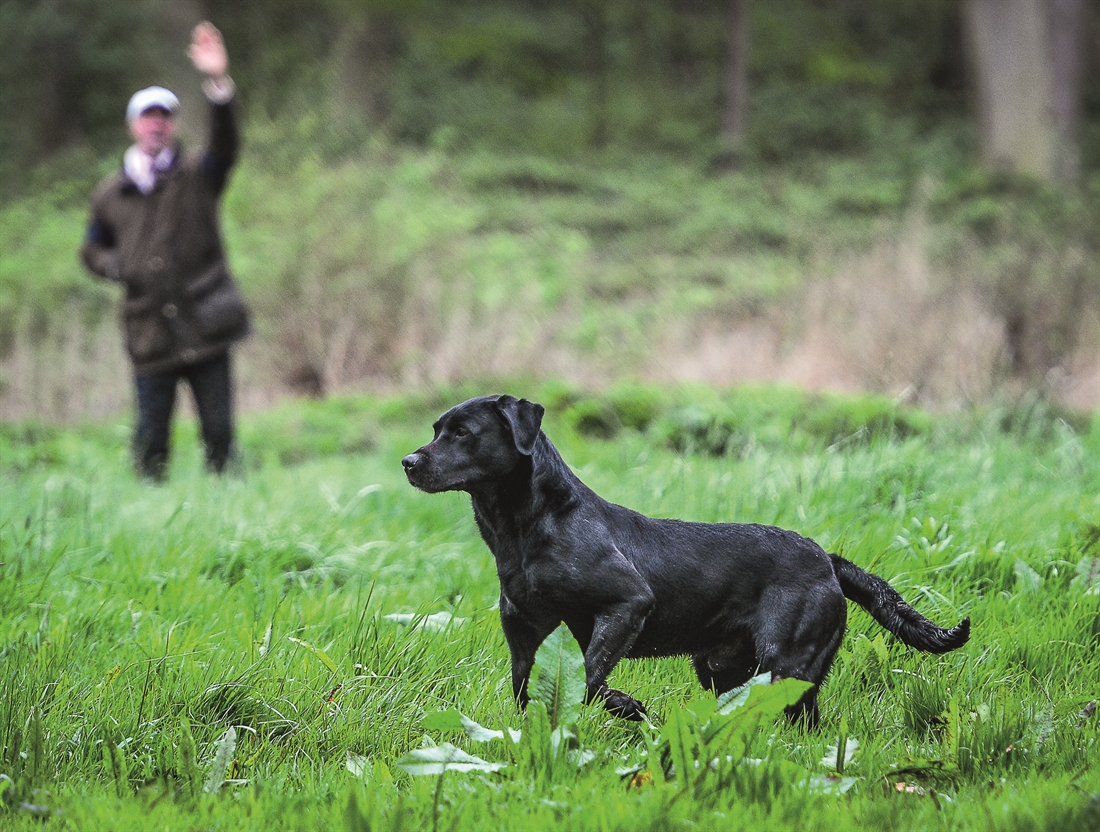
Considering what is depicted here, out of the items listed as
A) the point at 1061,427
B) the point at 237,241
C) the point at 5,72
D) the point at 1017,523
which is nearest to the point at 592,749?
the point at 1017,523

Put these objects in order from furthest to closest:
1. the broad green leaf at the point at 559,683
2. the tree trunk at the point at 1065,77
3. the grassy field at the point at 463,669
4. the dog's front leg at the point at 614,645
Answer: the tree trunk at the point at 1065,77 → the dog's front leg at the point at 614,645 → the broad green leaf at the point at 559,683 → the grassy field at the point at 463,669

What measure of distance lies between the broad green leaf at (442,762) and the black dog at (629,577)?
487 mm

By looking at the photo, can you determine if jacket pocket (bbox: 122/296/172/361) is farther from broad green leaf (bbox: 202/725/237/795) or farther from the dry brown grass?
broad green leaf (bbox: 202/725/237/795)

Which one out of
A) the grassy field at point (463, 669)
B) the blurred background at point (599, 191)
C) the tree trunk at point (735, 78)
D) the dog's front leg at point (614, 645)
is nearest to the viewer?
the grassy field at point (463, 669)

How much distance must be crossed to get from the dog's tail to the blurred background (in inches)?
187

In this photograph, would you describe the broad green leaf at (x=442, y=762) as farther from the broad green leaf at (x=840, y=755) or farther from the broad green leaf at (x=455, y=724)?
the broad green leaf at (x=840, y=755)

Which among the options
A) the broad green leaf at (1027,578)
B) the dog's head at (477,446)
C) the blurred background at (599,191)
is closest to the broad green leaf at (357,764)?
the dog's head at (477,446)

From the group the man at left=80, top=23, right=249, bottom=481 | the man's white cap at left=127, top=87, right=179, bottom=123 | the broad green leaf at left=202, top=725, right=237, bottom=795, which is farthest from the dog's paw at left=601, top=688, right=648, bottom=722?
the man's white cap at left=127, top=87, right=179, bottom=123

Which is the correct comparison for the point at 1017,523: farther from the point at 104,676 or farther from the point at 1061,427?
the point at 104,676

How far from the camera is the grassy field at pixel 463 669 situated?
2.29 meters

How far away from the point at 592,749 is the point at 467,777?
350mm

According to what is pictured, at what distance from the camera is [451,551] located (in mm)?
4656

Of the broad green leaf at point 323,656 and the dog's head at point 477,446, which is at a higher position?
the dog's head at point 477,446

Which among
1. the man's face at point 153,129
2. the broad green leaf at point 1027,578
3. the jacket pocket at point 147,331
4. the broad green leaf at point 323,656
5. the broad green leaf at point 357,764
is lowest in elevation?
the broad green leaf at point 1027,578
